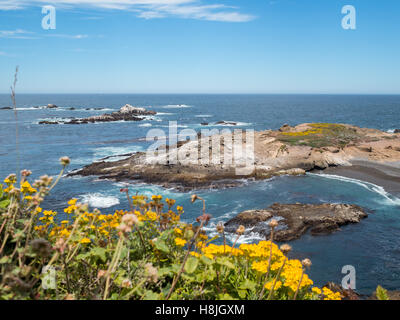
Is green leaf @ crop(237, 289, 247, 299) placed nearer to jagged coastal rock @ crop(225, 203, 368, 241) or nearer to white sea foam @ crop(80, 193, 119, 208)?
jagged coastal rock @ crop(225, 203, 368, 241)

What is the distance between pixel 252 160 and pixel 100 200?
1807 centimetres

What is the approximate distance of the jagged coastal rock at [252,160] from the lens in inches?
1268

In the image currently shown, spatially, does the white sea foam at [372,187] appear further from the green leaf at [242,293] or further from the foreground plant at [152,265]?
the green leaf at [242,293]

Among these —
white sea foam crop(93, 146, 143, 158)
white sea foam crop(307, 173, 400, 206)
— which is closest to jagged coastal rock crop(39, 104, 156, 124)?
white sea foam crop(93, 146, 143, 158)

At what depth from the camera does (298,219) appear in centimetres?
2084

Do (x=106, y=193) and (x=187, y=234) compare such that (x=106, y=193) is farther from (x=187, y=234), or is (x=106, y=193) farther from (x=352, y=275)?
(x=187, y=234)

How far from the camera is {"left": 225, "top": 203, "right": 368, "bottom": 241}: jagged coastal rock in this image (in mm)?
19609

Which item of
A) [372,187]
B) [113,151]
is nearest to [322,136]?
[372,187]

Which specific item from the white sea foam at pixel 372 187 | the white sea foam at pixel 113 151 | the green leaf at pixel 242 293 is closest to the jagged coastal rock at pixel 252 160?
the white sea foam at pixel 372 187

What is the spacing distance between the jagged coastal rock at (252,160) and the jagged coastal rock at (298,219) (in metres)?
8.57

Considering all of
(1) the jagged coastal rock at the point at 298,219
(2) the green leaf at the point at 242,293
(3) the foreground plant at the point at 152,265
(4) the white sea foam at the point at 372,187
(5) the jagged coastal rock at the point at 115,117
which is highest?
(5) the jagged coastal rock at the point at 115,117

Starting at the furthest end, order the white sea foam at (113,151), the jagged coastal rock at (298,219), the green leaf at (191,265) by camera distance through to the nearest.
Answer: the white sea foam at (113,151)
the jagged coastal rock at (298,219)
the green leaf at (191,265)

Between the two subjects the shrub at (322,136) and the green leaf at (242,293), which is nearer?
the green leaf at (242,293)
